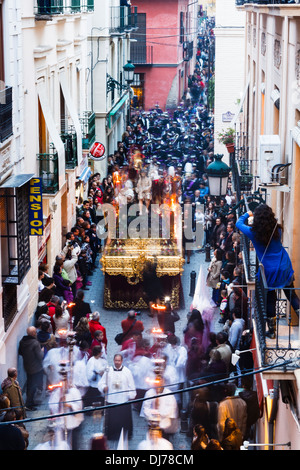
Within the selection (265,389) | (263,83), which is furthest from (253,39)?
(265,389)

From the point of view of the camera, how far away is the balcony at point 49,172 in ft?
57.2

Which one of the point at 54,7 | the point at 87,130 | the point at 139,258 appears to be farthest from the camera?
the point at 87,130

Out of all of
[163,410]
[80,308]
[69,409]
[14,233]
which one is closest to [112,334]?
[80,308]

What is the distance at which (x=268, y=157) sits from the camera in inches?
465

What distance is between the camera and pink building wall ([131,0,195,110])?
167 feet

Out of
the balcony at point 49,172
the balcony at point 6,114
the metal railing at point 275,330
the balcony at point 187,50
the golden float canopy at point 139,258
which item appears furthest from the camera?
the balcony at point 187,50

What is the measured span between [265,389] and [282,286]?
7.49 ft

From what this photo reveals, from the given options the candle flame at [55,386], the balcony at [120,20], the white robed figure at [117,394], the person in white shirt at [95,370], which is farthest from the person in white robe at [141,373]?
the balcony at [120,20]

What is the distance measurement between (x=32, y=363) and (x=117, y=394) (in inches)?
77.2

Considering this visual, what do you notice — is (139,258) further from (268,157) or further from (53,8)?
(268,157)

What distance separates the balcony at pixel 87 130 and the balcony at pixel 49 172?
23.3 feet

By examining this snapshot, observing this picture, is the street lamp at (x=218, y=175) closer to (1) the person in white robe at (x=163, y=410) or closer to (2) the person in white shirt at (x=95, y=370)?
(2) the person in white shirt at (x=95, y=370)

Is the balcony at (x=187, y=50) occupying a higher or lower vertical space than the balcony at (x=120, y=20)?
lower

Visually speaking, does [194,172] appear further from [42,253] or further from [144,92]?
[144,92]
